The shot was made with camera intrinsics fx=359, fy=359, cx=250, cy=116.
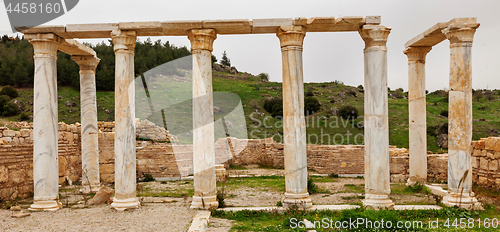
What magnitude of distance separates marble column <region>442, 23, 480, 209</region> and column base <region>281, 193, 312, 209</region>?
3946mm

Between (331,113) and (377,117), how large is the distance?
28.1 m

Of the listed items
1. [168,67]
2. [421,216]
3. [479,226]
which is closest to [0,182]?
[421,216]

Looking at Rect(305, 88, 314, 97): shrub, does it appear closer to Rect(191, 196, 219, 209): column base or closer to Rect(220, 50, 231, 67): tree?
Rect(220, 50, 231, 67): tree

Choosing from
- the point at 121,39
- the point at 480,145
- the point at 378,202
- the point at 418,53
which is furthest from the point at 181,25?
the point at 480,145

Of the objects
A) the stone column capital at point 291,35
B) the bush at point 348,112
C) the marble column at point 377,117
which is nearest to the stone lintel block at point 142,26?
the stone column capital at point 291,35

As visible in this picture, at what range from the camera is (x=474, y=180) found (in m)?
13.1

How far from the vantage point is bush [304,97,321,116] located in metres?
37.8

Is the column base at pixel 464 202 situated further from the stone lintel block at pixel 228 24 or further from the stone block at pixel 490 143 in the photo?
the stone lintel block at pixel 228 24

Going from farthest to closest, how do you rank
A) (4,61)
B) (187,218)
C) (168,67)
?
(168,67), (4,61), (187,218)

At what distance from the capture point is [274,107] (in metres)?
38.9

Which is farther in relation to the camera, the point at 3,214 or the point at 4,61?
the point at 4,61

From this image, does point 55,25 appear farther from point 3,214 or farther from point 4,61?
point 4,61

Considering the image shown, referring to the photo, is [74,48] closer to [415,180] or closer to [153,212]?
[153,212]

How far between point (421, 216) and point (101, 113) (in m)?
30.7
